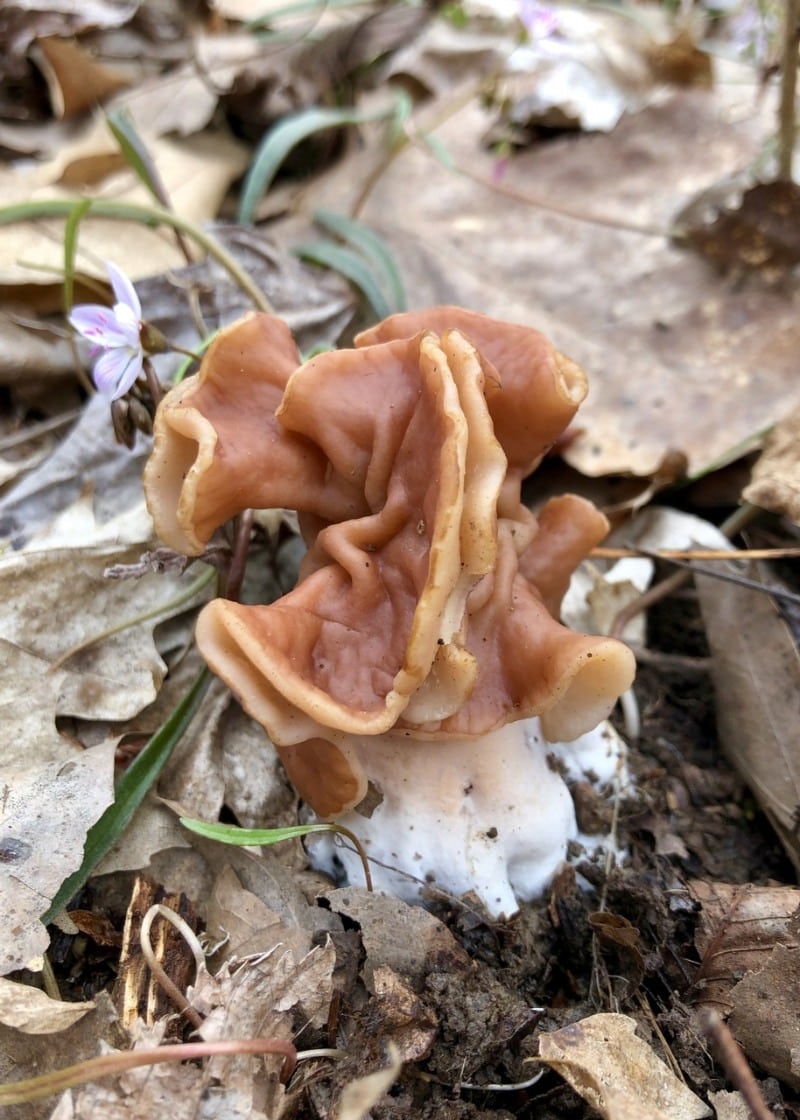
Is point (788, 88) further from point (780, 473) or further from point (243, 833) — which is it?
point (243, 833)

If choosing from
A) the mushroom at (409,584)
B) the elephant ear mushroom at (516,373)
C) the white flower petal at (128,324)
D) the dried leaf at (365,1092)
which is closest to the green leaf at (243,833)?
the mushroom at (409,584)

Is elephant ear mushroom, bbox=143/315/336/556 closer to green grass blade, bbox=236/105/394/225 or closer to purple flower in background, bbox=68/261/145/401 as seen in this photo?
purple flower in background, bbox=68/261/145/401

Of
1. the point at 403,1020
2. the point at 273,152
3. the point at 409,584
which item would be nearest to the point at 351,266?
the point at 273,152

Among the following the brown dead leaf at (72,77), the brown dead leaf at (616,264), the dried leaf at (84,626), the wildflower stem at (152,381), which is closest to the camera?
the dried leaf at (84,626)

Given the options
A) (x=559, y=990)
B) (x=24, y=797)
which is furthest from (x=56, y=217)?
(x=559, y=990)

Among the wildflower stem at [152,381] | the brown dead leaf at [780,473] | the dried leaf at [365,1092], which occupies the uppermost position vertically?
the wildflower stem at [152,381]

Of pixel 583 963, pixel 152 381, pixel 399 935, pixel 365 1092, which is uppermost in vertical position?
pixel 152 381

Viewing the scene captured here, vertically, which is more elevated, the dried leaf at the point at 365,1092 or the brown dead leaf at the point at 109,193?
the brown dead leaf at the point at 109,193

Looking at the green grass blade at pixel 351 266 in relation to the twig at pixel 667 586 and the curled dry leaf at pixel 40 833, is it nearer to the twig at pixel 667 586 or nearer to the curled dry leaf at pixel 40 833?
the twig at pixel 667 586
